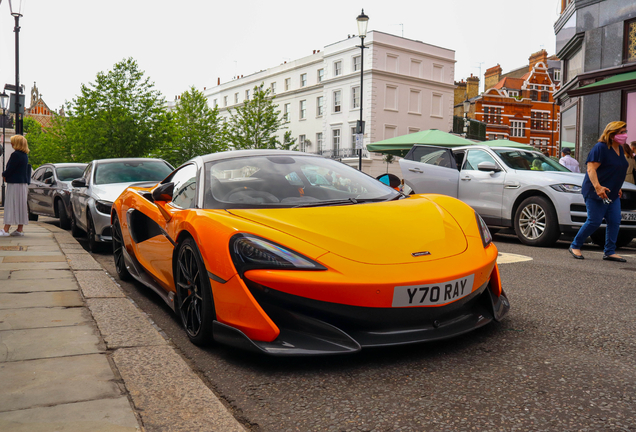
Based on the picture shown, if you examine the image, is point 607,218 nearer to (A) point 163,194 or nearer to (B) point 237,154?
(B) point 237,154

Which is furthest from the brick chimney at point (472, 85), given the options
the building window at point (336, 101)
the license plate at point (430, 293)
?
the license plate at point (430, 293)

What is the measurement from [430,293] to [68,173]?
10.7 metres

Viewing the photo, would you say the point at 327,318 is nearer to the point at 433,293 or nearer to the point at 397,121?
the point at 433,293

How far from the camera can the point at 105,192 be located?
26.0 ft

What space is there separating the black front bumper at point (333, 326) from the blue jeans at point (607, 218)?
4.86 m

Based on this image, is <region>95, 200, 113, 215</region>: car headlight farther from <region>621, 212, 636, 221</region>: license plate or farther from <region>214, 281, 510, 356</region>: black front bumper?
<region>621, 212, 636, 221</region>: license plate

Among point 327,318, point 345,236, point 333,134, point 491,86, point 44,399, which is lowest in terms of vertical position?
point 44,399

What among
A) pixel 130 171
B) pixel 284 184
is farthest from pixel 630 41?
pixel 284 184

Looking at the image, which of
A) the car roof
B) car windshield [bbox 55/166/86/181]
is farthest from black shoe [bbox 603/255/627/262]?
car windshield [bbox 55/166/86/181]

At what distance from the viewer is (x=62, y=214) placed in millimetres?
10969

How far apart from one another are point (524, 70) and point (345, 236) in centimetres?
7663

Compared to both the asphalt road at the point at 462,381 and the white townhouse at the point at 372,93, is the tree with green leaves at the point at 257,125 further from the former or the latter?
the asphalt road at the point at 462,381

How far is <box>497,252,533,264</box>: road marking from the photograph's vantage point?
255 inches

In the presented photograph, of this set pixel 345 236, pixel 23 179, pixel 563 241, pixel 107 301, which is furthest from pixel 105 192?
pixel 563 241
